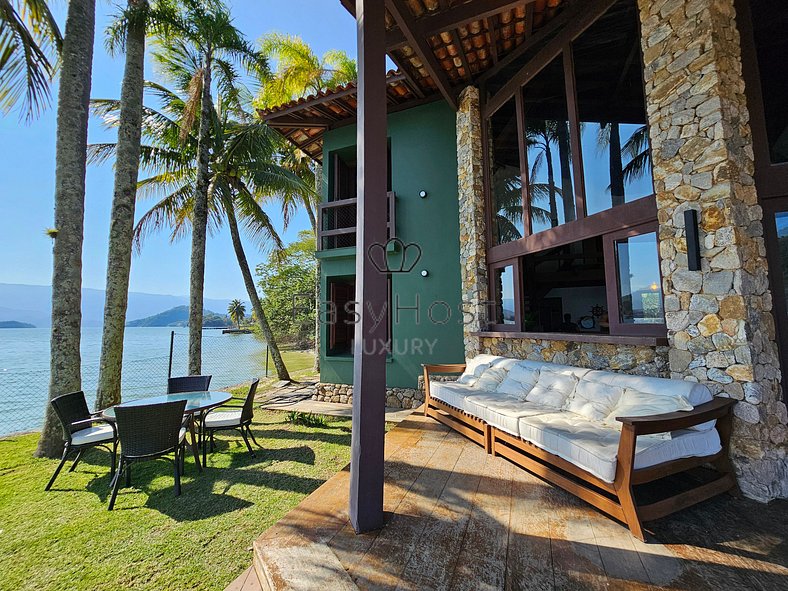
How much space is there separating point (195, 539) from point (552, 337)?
4.03m

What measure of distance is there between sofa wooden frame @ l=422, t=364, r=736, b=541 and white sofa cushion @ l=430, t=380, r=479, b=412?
74 cm

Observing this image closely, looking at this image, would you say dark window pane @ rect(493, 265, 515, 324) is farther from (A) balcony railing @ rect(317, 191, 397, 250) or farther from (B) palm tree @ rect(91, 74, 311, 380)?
(B) palm tree @ rect(91, 74, 311, 380)

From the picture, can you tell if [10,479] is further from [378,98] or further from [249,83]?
[249,83]


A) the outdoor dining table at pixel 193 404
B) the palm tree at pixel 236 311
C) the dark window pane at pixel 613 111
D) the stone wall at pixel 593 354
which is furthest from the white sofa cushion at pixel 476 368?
the palm tree at pixel 236 311

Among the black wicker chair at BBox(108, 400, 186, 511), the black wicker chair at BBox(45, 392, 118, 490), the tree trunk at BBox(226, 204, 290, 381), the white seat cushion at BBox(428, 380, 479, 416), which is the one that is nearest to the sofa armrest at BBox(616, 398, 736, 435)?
the white seat cushion at BBox(428, 380, 479, 416)

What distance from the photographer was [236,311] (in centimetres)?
3072

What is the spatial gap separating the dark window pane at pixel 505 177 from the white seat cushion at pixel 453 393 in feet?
7.86

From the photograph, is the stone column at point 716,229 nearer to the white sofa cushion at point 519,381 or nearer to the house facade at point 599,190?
the house facade at point 599,190

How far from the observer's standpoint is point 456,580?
64.9 inches

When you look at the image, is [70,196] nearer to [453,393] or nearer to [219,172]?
[219,172]

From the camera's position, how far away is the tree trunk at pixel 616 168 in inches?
139

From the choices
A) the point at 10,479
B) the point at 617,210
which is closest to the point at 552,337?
the point at 617,210

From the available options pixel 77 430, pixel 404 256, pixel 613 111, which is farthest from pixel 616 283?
pixel 77 430

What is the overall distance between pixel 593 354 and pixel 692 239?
1.50m
